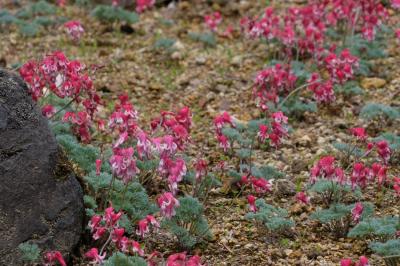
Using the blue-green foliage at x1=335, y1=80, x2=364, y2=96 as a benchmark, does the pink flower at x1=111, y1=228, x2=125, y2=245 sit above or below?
above

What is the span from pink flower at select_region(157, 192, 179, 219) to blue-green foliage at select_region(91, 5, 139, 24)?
19.7 feet

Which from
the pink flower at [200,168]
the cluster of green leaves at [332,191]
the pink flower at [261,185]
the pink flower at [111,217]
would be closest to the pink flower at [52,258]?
the pink flower at [111,217]

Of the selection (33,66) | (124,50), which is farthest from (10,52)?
(33,66)

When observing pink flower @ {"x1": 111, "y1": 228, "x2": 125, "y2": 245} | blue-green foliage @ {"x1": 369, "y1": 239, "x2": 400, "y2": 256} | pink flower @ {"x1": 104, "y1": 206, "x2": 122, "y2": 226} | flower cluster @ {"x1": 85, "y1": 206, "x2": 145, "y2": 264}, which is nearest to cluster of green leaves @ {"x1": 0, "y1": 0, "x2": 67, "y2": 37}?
flower cluster @ {"x1": 85, "y1": 206, "x2": 145, "y2": 264}

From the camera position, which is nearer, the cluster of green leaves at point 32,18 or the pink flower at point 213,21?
the cluster of green leaves at point 32,18

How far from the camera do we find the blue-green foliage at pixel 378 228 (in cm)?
531

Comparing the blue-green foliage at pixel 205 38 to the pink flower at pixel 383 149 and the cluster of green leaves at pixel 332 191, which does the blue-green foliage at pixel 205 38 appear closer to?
the cluster of green leaves at pixel 332 191

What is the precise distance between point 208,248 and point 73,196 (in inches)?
48.9

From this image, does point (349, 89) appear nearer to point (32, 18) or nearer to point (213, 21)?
point (213, 21)

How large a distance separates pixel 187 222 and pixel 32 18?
256 inches

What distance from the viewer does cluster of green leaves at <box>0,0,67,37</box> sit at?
1029cm

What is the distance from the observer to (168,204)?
5.07 metres

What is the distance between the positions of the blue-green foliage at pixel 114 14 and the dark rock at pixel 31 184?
546 cm

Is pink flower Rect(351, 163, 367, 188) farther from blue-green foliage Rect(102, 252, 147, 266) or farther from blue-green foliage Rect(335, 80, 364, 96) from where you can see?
blue-green foliage Rect(335, 80, 364, 96)
